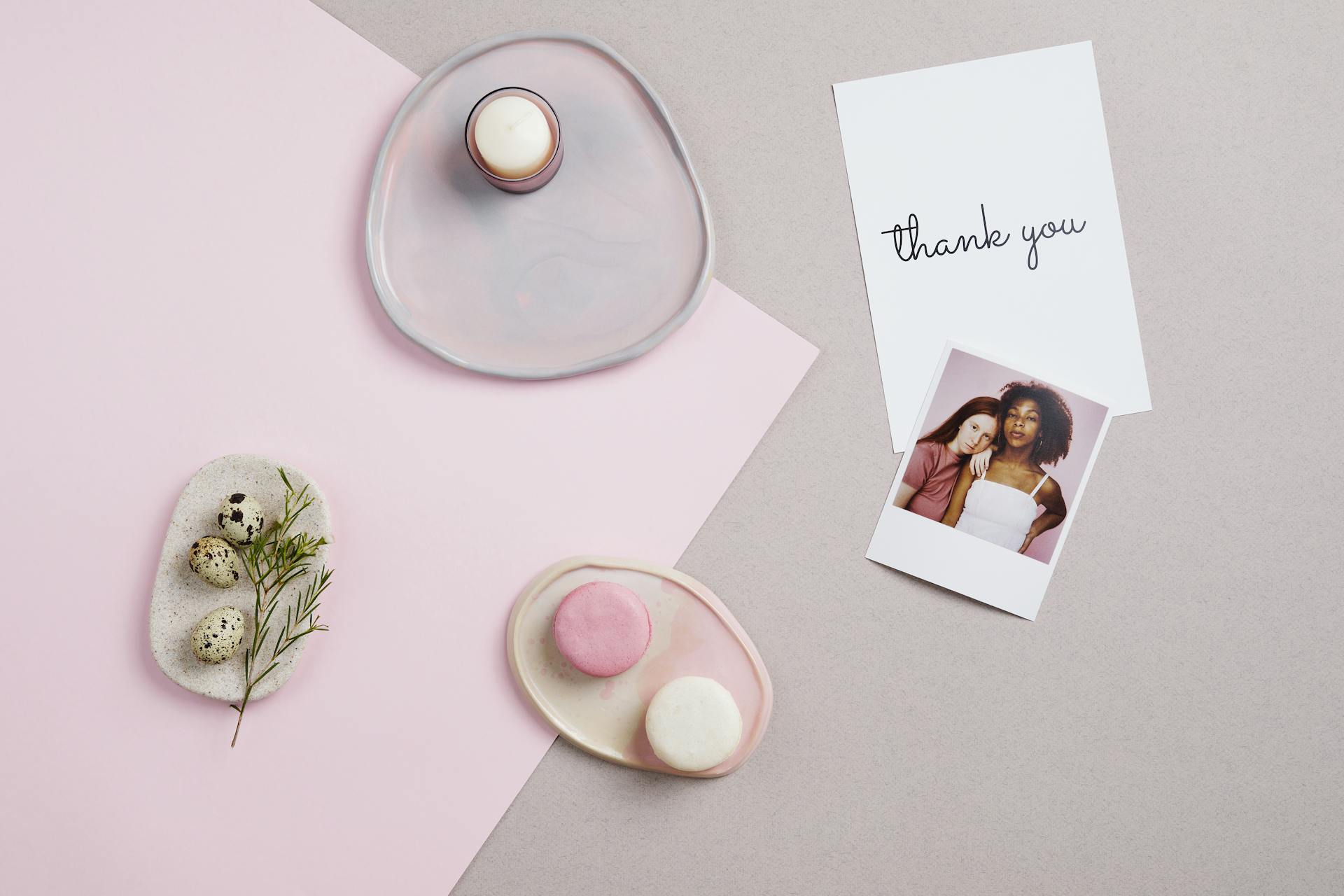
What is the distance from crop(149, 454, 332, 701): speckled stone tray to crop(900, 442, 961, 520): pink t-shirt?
0.54 metres

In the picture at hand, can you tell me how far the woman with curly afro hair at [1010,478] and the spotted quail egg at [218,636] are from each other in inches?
25.4

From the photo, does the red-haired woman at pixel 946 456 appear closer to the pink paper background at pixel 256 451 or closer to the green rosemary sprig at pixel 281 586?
the pink paper background at pixel 256 451

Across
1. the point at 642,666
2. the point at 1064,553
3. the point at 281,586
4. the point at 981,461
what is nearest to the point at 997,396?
the point at 981,461

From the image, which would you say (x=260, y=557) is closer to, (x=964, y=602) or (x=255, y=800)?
(x=255, y=800)

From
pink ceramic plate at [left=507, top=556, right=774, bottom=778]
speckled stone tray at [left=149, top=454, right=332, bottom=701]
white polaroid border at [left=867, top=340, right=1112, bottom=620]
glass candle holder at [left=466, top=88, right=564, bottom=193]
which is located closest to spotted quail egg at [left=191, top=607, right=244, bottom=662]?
speckled stone tray at [left=149, top=454, right=332, bottom=701]

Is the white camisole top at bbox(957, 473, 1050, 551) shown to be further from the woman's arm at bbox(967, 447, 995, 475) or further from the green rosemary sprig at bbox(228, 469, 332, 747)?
the green rosemary sprig at bbox(228, 469, 332, 747)

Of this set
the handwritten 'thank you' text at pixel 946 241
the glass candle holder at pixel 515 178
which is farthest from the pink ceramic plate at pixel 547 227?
the handwritten 'thank you' text at pixel 946 241

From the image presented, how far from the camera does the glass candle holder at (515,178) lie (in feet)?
1.92

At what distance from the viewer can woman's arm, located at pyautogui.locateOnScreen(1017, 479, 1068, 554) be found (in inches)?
26.1

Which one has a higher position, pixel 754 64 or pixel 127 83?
pixel 754 64

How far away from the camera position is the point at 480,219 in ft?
2.08

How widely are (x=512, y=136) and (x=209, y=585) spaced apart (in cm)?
48

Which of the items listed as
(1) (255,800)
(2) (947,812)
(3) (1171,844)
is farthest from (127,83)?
(3) (1171,844)

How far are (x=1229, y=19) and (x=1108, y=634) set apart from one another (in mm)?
599
